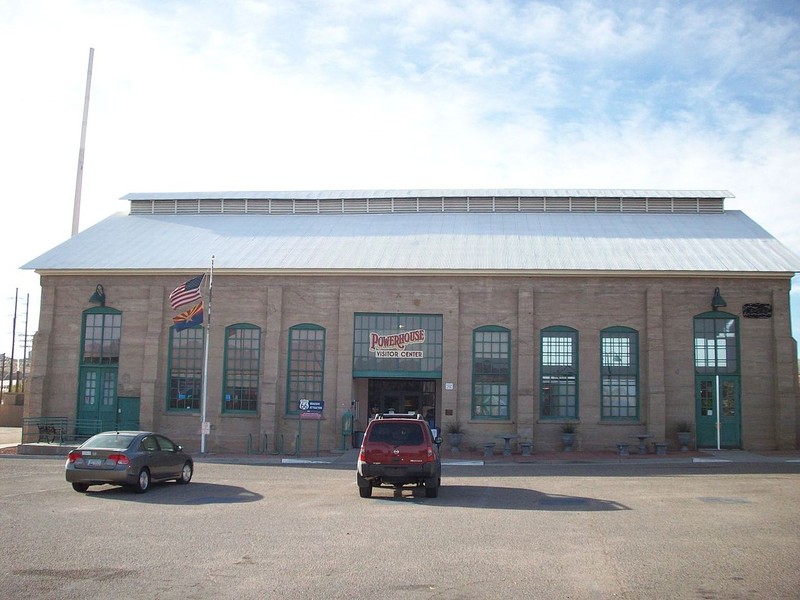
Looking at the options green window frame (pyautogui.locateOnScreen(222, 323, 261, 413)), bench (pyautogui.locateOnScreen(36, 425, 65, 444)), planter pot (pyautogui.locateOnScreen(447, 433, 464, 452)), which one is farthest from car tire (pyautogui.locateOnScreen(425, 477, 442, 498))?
bench (pyautogui.locateOnScreen(36, 425, 65, 444))

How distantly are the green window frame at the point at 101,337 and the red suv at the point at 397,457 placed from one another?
19772 millimetres

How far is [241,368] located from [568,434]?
13436 mm

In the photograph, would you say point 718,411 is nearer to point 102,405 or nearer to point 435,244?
point 435,244

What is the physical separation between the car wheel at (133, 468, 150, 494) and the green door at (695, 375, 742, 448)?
21.6 metres

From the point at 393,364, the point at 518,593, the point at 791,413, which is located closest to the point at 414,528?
the point at 518,593

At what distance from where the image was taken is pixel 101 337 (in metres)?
34.9

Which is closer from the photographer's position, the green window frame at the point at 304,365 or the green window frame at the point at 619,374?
the green window frame at the point at 619,374

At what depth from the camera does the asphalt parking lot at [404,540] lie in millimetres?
9539

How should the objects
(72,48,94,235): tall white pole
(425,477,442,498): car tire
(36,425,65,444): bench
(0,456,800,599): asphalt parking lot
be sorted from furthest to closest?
(72,48,94,235): tall white pole < (36,425,65,444): bench < (425,477,442,498): car tire < (0,456,800,599): asphalt parking lot

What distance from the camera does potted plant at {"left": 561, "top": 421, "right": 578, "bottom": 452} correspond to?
31.4 m

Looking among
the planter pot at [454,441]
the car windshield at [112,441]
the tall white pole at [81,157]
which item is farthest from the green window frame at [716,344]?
the tall white pole at [81,157]

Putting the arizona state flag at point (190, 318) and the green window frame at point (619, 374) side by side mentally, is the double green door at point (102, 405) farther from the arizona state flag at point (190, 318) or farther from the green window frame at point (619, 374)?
the green window frame at point (619, 374)

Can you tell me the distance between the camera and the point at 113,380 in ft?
114

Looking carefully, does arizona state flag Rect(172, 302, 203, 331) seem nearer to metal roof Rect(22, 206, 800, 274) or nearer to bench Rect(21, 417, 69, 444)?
metal roof Rect(22, 206, 800, 274)
